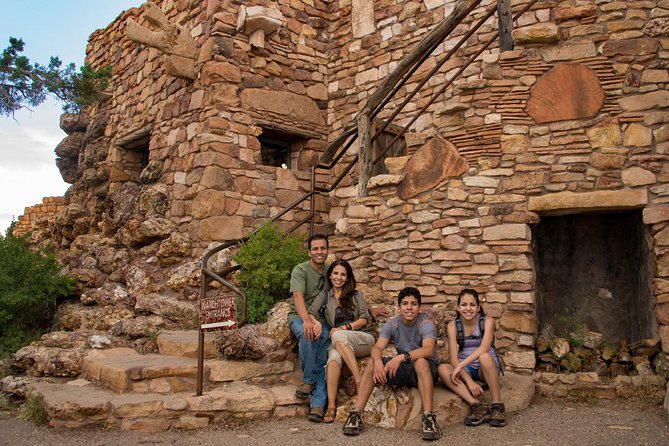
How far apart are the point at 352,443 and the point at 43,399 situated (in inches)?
94.0

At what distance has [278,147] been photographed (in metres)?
8.60

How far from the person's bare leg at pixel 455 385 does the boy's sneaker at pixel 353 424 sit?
714 mm

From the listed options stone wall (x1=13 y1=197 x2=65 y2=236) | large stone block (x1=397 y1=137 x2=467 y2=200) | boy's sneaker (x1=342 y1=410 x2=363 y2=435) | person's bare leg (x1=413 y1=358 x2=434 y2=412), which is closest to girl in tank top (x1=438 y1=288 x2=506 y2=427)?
person's bare leg (x1=413 y1=358 x2=434 y2=412)

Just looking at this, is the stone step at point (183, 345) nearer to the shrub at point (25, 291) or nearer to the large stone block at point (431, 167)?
the shrub at point (25, 291)

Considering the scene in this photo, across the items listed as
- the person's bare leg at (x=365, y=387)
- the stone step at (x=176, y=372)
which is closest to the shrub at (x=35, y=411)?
the stone step at (x=176, y=372)

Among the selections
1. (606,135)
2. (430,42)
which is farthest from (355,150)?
(606,135)

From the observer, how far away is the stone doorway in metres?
5.80

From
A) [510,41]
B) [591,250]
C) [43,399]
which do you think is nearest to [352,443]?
[43,399]

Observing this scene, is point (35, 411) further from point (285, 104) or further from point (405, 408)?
point (285, 104)

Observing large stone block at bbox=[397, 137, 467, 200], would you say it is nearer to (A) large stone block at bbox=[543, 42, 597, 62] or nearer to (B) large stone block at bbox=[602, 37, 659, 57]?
(A) large stone block at bbox=[543, 42, 597, 62]

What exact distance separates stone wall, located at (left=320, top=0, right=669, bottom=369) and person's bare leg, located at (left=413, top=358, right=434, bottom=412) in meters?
1.36

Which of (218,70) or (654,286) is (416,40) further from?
(654,286)

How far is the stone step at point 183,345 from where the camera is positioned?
16.4ft

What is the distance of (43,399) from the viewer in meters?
4.35
